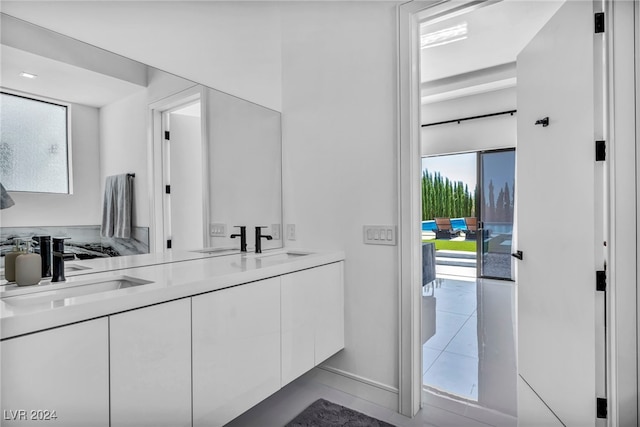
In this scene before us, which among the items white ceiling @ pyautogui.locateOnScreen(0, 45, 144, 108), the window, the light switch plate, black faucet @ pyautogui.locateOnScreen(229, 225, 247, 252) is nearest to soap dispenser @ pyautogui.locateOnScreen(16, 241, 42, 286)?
the window

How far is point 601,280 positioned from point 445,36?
2.93m

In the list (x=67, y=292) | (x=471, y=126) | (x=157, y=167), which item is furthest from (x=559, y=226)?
(x=471, y=126)

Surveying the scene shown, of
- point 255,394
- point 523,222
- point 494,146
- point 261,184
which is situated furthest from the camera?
point 494,146

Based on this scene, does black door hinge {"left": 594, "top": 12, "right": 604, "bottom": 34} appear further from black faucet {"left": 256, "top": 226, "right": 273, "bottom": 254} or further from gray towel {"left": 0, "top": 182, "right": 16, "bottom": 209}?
gray towel {"left": 0, "top": 182, "right": 16, "bottom": 209}

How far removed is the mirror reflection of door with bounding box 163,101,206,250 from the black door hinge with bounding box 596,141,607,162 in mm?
1955

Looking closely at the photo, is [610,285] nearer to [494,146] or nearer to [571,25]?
[571,25]

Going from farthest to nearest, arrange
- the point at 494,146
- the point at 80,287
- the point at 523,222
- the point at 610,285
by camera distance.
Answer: the point at 494,146, the point at 523,222, the point at 610,285, the point at 80,287

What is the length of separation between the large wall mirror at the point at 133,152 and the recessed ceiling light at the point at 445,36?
2.23 meters

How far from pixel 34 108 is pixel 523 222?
259 centimetres

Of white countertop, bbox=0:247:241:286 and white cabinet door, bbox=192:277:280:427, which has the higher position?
white countertop, bbox=0:247:241:286

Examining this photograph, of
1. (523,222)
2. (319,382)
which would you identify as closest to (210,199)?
(319,382)

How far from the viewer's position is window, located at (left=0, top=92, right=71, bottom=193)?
118cm

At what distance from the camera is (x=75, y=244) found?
1.37 metres

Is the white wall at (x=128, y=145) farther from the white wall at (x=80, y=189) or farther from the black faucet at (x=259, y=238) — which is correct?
the black faucet at (x=259, y=238)
